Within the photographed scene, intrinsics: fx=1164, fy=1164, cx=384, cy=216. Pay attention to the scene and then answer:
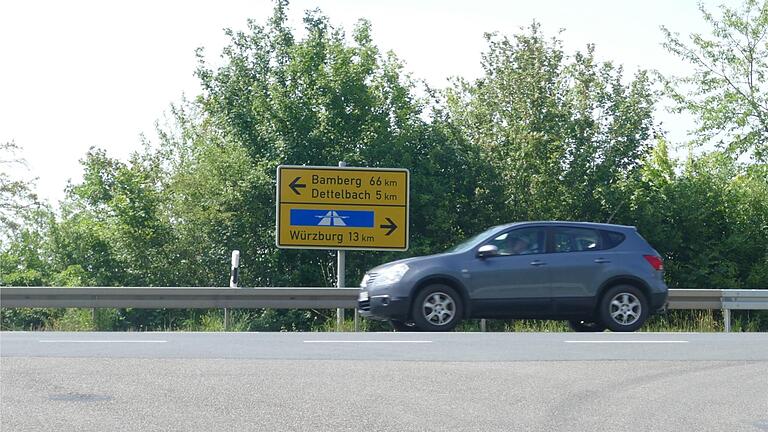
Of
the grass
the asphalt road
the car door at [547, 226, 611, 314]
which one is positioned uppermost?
the car door at [547, 226, 611, 314]

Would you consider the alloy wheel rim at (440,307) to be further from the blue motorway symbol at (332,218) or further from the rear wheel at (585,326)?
the blue motorway symbol at (332,218)

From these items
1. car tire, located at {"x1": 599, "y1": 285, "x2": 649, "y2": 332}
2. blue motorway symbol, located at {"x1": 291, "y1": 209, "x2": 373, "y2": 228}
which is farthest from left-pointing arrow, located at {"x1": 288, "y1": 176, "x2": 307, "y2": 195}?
car tire, located at {"x1": 599, "y1": 285, "x2": 649, "y2": 332}

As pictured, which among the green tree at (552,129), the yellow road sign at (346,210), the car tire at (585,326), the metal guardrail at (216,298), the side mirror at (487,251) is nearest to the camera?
the side mirror at (487,251)

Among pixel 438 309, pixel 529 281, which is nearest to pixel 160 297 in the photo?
pixel 438 309

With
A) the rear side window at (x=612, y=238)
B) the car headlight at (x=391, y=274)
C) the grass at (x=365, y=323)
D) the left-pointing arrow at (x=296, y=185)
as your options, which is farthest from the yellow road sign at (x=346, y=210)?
the rear side window at (x=612, y=238)

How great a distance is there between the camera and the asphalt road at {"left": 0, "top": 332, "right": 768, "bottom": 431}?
25.6ft

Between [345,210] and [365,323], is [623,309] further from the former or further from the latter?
[345,210]

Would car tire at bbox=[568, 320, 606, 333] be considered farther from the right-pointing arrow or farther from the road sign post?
the right-pointing arrow

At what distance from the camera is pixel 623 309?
634 inches

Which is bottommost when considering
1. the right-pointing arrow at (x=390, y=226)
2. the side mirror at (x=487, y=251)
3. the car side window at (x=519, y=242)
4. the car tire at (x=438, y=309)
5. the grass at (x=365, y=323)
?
the grass at (x=365, y=323)

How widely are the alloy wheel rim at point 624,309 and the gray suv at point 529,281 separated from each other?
14mm

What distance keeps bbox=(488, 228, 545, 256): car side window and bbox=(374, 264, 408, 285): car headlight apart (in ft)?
4.36

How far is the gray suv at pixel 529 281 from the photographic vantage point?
1568 centimetres

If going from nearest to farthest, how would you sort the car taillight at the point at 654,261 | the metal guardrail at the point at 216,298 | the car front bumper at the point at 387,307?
the car front bumper at the point at 387,307, the car taillight at the point at 654,261, the metal guardrail at the point at 216,298
